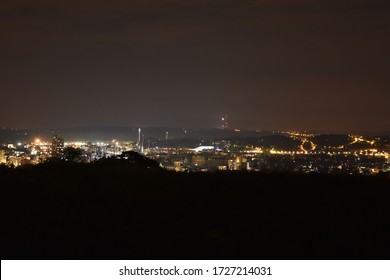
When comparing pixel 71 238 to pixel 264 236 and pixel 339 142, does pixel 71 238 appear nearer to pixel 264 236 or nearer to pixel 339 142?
pixel 264 236

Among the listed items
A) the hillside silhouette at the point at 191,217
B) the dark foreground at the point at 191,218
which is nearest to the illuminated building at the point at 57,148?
the hillside silhouette at the point at 191,217

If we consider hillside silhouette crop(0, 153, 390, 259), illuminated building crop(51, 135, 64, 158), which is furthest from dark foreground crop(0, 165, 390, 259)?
illuminated building crop(51, 135, 64, 158)

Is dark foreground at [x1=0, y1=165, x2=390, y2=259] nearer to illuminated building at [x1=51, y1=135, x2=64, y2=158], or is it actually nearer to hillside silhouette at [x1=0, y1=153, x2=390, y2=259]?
hillside silhouette at [x1=0, y1=153, x2=390, y2=259]

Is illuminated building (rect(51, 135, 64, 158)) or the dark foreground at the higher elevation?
illuminated building (rect(51, 135, 64, 158))

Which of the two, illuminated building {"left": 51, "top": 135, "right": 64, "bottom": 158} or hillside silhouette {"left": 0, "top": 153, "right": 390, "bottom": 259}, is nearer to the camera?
hillside silhouette {"left": 0, "top": 153, "right": 390, "bottom": 259}

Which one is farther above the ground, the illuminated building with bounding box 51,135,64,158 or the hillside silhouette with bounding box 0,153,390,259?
the illuminated building with bounding box 51,135,64,158

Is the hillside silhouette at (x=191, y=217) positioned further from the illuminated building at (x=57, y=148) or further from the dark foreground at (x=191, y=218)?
the illuminated building at (x=57, y=148)

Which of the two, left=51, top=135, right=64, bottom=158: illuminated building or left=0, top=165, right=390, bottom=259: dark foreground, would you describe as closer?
left=0, top=165, right=390, bottom=259: dark foreground
